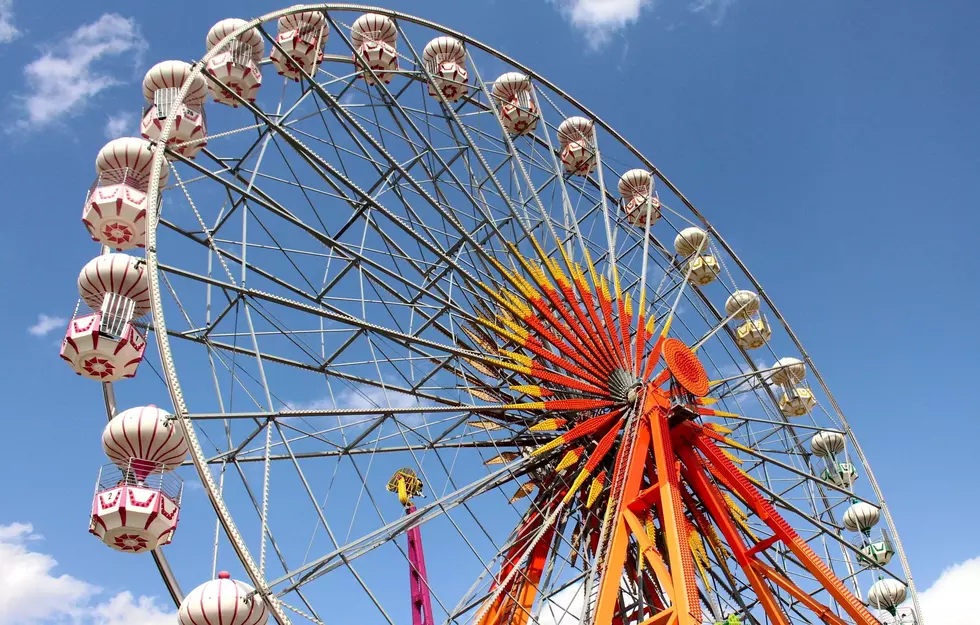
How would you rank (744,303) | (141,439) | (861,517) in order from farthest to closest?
(744,303) < (861,517) < (141,439)

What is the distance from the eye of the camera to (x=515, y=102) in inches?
671

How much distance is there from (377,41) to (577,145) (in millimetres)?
4486

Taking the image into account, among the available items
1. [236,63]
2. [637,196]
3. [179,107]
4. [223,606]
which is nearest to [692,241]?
[637,196]

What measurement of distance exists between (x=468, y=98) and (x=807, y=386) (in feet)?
29.5

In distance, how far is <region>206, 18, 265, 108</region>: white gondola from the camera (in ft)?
40.9

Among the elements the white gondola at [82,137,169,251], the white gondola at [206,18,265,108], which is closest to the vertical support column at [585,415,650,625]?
the white gondola at [82,137,169,251]

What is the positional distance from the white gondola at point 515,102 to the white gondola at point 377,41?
2366mm

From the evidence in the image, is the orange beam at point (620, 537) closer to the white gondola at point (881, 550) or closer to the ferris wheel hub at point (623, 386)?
the ferris wheel hub at point (623, 386)

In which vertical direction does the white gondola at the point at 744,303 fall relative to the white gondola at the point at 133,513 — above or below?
above

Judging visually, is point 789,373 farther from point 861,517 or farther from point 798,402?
point 861,517

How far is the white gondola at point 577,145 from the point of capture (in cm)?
1727

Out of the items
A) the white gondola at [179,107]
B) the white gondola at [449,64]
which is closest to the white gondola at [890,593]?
the white gondola at [449,64]

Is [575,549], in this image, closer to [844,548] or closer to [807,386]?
[844,548]

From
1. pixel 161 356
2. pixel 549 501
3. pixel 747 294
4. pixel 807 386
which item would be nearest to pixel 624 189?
pixel 747 294
